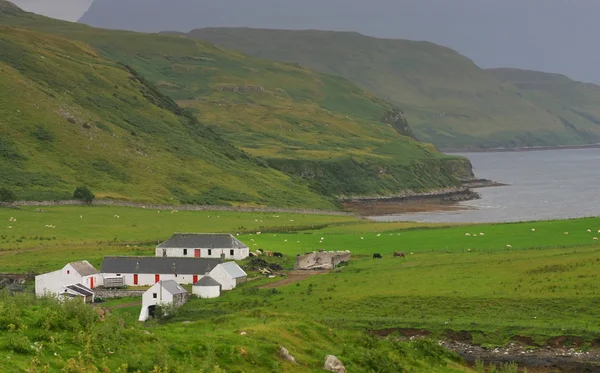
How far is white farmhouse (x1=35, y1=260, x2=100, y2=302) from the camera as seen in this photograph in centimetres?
7131

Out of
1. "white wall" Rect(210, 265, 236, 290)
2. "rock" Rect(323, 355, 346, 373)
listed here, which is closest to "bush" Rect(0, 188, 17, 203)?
"white wall" Rect(210, 265, 236, 290)

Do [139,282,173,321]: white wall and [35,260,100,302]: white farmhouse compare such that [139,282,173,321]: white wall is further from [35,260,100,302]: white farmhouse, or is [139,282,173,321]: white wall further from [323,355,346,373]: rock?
[323,355,346,373]: rock

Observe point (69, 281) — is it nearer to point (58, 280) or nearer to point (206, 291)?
point (58, 280)

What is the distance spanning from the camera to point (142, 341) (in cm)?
3478

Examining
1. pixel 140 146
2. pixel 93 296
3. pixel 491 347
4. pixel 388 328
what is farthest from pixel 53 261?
pixel 140 146

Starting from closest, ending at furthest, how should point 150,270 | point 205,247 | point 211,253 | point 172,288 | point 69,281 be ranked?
point 172,288, point 69,281, point 150,270, point 211,253, point 205,247

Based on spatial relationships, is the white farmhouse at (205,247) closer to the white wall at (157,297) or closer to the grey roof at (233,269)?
the grey roof at (233,269)

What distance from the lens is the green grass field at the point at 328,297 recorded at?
33688 millimetres

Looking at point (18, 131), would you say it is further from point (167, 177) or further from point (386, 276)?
point (386, 276)

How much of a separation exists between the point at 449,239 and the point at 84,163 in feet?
261

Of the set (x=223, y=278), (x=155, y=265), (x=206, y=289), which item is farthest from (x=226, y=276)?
(x=155, y=265)

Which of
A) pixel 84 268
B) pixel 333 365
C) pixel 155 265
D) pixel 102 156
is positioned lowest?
pixel 155 265

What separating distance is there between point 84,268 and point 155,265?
19.8 feet

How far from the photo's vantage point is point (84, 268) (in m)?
76.6
